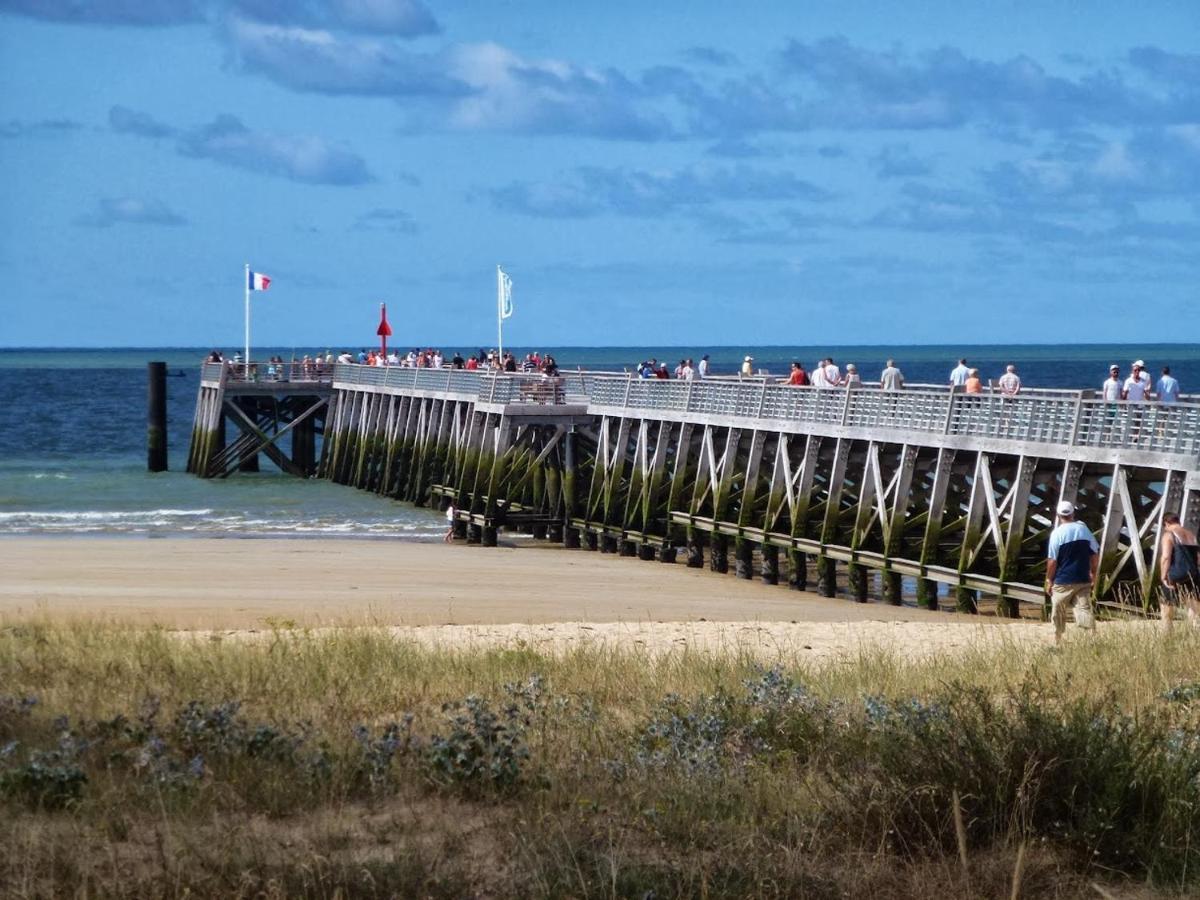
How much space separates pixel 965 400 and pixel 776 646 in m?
11.7

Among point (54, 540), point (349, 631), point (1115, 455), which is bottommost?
point (54, 540)

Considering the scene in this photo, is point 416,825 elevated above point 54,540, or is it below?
above

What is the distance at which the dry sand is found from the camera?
1727 centimetres

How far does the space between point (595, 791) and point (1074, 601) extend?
858 centimetres

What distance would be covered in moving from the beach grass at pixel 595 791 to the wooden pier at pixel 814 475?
1102 centimetres

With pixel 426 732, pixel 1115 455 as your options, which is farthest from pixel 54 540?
pixel 426 732

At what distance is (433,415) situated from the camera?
4978 centimetres

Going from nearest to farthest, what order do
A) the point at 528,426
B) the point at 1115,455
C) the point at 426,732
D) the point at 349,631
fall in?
the point at 426,732, the point at 349,631, the point at 1115,455, the point at 528,426

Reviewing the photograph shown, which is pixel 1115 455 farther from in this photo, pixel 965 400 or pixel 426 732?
pixel 426 732

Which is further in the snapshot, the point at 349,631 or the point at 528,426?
the point at 528,426

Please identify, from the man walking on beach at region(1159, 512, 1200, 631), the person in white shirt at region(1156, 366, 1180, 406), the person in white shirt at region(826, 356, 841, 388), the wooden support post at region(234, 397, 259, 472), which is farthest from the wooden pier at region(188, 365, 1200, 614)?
the wooden support post at region(234, 397, 259, 472)

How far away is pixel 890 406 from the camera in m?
28.8

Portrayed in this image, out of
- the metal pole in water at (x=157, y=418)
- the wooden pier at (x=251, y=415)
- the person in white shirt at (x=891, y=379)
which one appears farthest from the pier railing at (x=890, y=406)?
the metal pole in water at (x=157, y=418)

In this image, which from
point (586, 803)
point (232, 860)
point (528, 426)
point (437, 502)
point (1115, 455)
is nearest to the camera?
point (232, 860)
